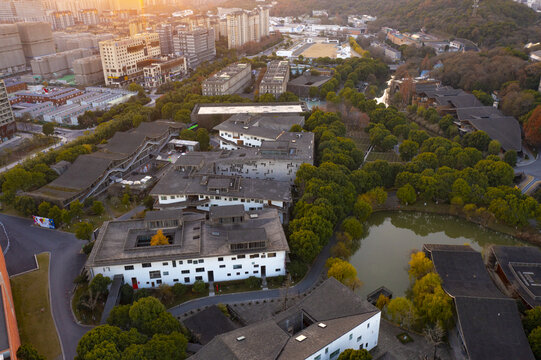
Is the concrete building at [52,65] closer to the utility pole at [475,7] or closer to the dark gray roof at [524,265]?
the dark gray roof at [524,265]

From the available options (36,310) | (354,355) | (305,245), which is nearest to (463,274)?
(305,245)

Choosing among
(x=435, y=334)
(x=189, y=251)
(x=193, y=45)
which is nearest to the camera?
→ (x=435, y=334)

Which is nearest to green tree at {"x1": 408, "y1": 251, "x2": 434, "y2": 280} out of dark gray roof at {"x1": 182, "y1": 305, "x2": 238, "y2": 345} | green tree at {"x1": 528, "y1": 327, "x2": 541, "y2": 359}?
green tree at {"x1": 528, "y1": 327, "x2": 541, "y2": 359}

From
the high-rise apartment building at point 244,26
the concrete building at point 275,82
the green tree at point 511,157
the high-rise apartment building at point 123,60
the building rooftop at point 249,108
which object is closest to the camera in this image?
the green tree at point 511,157

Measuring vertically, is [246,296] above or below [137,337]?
below

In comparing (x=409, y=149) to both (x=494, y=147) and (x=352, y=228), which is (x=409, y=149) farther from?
(x=352, y=228)

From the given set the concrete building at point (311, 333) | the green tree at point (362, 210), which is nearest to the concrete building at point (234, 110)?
the green tree at point (362, 210)

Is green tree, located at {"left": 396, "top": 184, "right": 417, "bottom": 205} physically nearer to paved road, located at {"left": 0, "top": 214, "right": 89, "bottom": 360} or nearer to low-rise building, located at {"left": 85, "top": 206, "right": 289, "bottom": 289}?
low-rise building, located at {"left": 85, "top": 206, "right": 289, "bottom": 289}
